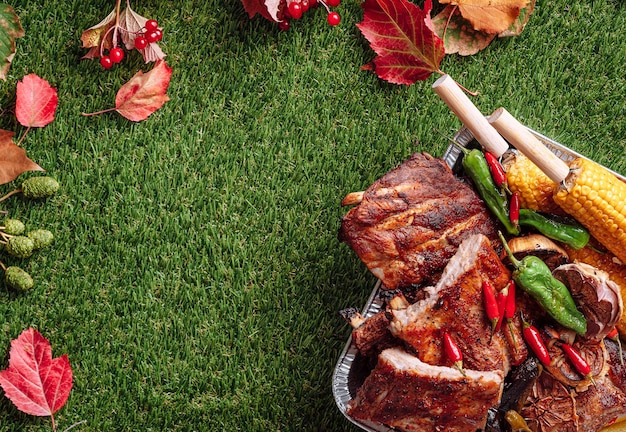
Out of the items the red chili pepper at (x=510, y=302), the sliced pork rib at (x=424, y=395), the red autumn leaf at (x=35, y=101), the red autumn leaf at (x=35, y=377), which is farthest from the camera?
the red autumn leaf at (x=35, y=101)

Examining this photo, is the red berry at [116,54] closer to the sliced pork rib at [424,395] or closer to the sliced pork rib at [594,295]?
the sliced pork rib at [424,395]

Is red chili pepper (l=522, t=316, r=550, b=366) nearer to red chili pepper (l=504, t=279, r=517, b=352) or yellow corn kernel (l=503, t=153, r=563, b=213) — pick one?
red chili pepper (l=504, t=279, r=517, b=352)

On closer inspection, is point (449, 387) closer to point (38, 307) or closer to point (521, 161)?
point (521, 161)

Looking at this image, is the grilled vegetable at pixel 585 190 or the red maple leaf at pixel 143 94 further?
the red maple leaf at pixel 143 94

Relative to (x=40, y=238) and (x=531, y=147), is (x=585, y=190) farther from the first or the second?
(x=40, y=238)

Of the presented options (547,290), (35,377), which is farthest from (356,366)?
(35,377)

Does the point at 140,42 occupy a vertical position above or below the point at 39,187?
above

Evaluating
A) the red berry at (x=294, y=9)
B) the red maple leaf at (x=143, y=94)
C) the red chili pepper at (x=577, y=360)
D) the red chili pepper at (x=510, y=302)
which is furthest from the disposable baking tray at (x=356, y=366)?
the red maple leaf at (x=143, y=94)
